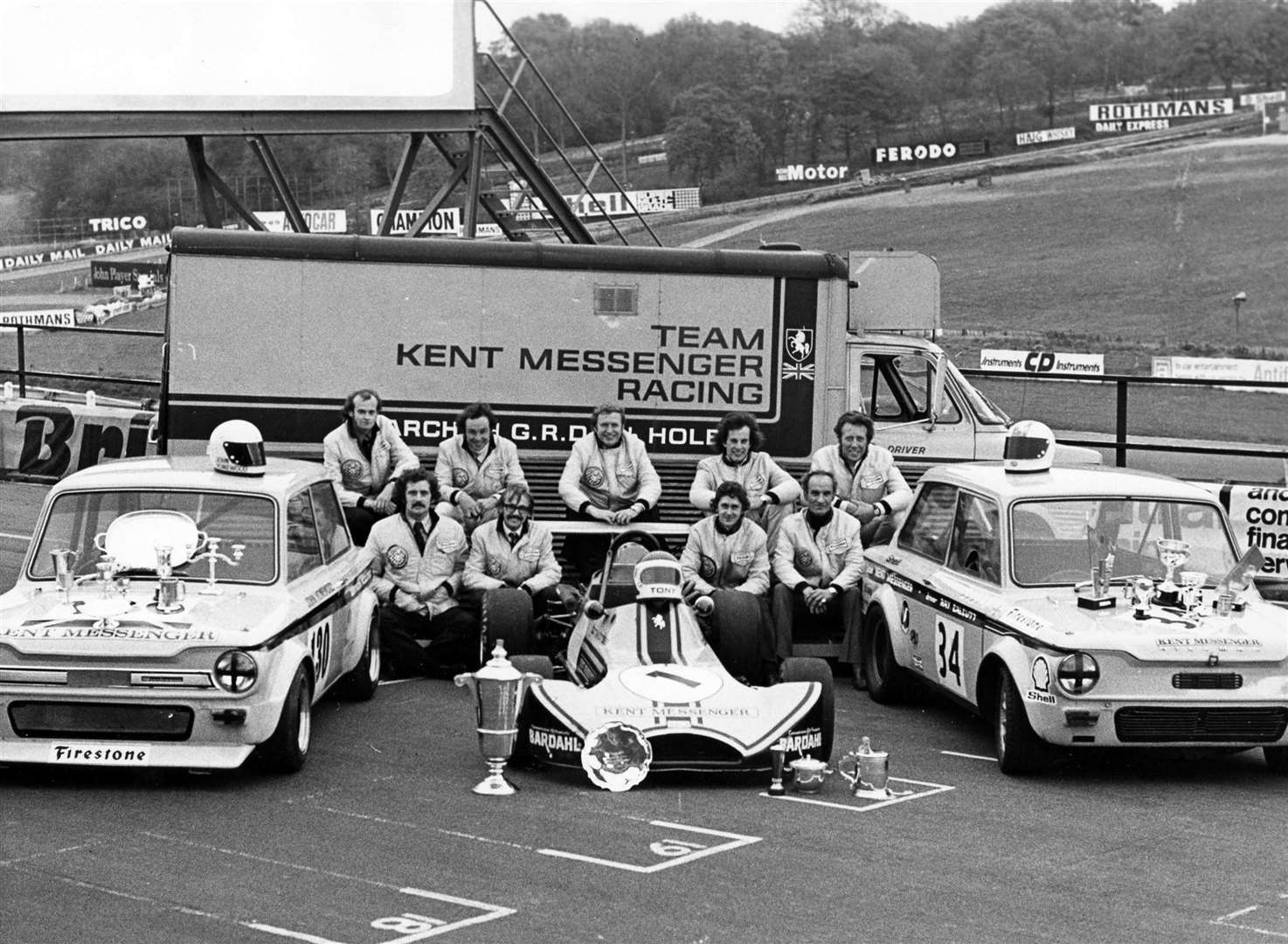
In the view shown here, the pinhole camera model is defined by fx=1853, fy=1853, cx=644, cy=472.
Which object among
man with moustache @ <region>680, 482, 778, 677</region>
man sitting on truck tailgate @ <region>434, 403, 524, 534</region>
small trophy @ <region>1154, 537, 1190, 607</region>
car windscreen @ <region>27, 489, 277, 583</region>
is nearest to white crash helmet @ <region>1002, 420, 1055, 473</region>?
small trophy @ <region>1154, 537, 1190, 607</region>

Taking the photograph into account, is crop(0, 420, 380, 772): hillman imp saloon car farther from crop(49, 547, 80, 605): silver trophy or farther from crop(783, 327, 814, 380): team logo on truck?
crop(783, 327, 814, 380): team logo on truck

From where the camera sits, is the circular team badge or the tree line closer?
the circular team badge

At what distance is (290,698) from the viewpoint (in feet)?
30.6

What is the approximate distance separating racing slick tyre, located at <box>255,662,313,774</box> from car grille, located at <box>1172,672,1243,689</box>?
14.7ft

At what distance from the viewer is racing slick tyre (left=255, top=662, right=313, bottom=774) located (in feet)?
30.3

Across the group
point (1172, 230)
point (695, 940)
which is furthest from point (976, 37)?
point (695, 940)

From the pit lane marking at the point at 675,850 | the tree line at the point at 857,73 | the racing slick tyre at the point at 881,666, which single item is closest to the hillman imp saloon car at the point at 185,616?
the pit lane marking at the point at 675,850

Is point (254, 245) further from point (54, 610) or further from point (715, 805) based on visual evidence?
point (715, 805)

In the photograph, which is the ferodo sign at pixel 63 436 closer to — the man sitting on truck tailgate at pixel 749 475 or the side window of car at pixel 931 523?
the man sitting on truck tailgate at pixel 749 475

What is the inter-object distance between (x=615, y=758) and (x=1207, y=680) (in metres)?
3.07

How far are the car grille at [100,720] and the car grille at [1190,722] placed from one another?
4.71 meters

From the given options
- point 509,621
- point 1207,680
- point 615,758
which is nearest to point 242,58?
point 509,621

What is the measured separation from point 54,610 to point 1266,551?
34.1 ft

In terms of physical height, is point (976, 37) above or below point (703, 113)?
above
